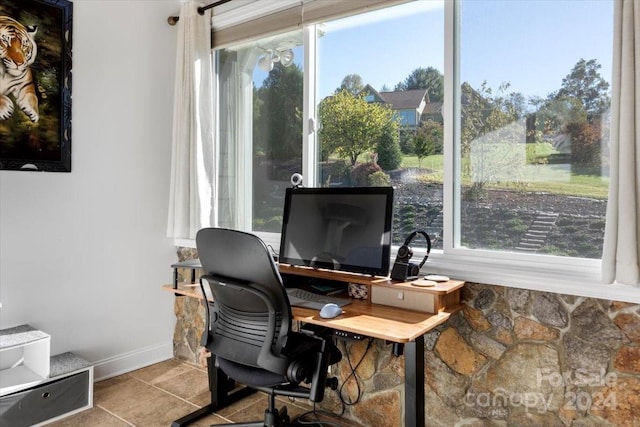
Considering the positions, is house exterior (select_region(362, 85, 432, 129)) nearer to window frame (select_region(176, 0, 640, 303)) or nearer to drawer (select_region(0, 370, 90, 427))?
window frame (select_region(176, 0, 640, 303))

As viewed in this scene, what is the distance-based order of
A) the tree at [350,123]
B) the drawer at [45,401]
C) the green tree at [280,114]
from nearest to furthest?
the drawer at [45,401], the tree at [350,123], the green tree at [280,114]

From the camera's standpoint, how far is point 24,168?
246 centimetres

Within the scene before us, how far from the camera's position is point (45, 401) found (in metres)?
2.30

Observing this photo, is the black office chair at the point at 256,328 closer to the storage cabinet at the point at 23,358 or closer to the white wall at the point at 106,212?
the storage cabinet at the point at 23,358

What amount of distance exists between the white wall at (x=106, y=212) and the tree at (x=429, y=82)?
1780mm

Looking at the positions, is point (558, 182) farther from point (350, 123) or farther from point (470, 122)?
point (350, 123)

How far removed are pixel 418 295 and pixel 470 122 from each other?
86cm

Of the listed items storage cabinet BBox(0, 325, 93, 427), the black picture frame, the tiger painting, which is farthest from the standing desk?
the tiger painting

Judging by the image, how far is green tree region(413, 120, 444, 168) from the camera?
2.21m

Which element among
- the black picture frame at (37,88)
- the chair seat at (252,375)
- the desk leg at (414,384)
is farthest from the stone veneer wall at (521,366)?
the black picture frame at (37,88)

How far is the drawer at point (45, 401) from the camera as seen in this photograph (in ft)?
7.16

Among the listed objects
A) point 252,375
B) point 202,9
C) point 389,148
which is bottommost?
point 252,375

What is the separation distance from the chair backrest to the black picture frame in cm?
131

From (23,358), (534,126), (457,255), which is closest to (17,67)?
(23,358)
